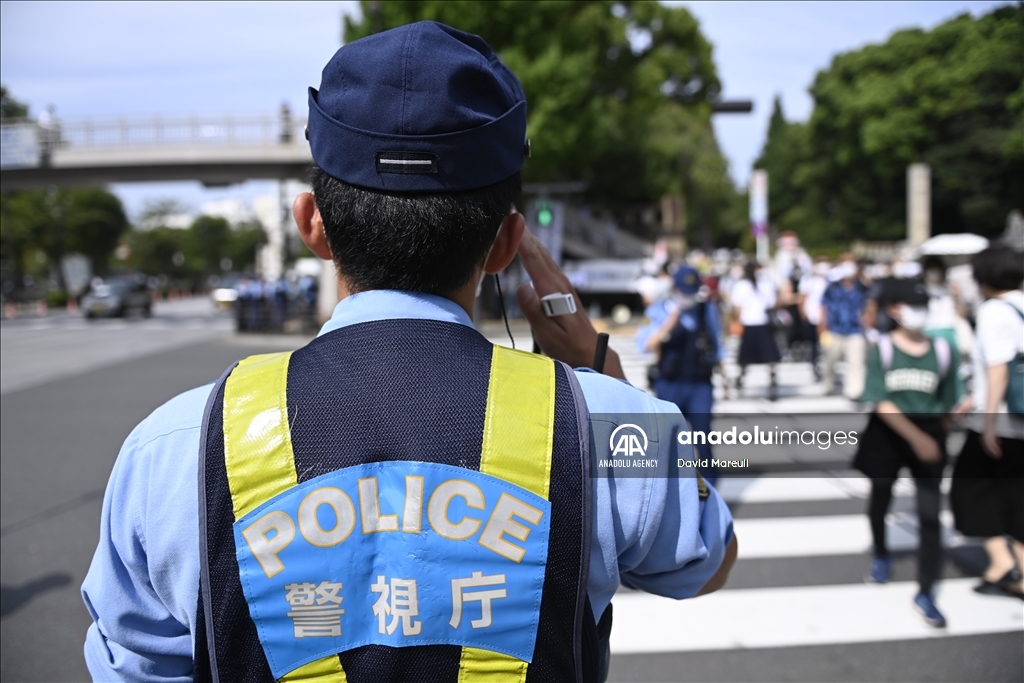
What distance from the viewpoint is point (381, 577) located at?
3.46ft

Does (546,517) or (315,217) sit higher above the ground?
(315,217)

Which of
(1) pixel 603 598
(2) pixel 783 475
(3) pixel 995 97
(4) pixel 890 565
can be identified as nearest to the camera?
(1) pixel 603 598

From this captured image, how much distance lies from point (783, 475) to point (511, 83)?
1010 mm

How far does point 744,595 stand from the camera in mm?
4488

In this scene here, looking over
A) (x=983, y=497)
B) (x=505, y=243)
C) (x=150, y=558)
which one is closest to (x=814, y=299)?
(x=983, y=497)

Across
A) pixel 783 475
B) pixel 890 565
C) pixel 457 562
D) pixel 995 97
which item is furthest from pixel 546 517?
pixel 890 565

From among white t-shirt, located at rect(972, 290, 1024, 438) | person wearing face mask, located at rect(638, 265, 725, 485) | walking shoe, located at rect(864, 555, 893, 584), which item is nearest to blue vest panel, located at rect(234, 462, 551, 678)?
white t-shirt, located at rect(972, 290, 1024, 438)

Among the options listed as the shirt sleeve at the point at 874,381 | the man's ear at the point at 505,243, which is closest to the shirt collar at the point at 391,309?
the man's ear at the point at 505,243

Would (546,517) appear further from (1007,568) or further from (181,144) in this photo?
(1007,568)

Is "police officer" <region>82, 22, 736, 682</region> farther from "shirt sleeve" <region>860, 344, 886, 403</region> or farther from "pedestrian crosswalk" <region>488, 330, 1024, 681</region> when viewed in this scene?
"shirt sleeve" <region>860, 344, 886, 403</region>

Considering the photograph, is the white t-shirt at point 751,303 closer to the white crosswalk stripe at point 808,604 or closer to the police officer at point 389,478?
the white crosswalk stripe at point 808,604

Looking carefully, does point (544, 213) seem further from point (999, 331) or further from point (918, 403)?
point (999, 331)

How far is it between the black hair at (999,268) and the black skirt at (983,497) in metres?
0.74

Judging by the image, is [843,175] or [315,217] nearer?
[315,217]
